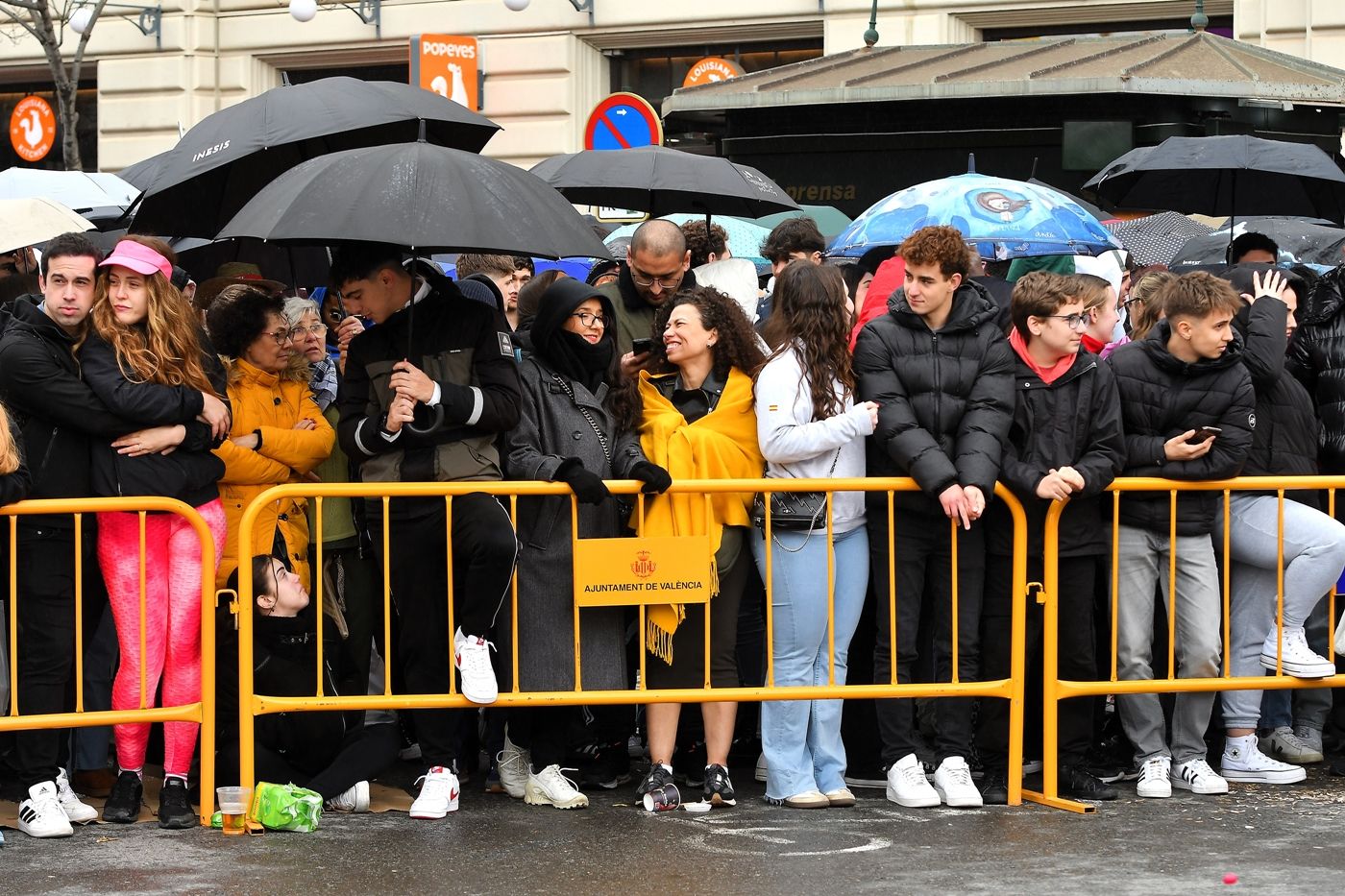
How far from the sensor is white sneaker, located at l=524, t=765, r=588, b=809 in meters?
7.25

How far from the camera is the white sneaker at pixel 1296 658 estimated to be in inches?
300

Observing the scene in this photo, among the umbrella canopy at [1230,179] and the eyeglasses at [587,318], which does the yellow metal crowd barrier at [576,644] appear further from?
the umbrella canopy at [1230,179]

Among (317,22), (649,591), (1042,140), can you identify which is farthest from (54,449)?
(317,22)

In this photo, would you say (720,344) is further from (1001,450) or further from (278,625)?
(278,625)

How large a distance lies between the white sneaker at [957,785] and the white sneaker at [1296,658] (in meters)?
1.32

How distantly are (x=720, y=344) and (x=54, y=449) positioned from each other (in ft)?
7.93

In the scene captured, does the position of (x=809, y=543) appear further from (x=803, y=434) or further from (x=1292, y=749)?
(x=1292, y=749)

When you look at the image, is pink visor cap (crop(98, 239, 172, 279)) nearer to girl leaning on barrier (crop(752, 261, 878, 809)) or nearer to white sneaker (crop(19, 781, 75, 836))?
white sneaker (crop(19, 781, 75, 836))

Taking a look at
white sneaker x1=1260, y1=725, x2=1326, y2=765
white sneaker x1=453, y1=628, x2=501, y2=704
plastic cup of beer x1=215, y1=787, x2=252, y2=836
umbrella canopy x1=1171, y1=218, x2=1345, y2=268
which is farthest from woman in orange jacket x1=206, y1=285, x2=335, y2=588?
umbrella canopy x1=1171, y1=218, x2=1345, y2=268

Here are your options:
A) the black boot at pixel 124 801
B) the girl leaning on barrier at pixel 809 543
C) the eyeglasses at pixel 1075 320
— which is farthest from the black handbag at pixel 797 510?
the black boot at pixel 124 801

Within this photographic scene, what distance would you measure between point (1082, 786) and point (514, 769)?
2.13 m

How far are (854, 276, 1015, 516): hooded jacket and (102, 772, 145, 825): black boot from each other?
9.62 ft

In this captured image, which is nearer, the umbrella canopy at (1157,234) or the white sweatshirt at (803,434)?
the white sweatshirt at (803,434)

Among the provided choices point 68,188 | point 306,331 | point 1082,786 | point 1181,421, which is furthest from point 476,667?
point 68,188
